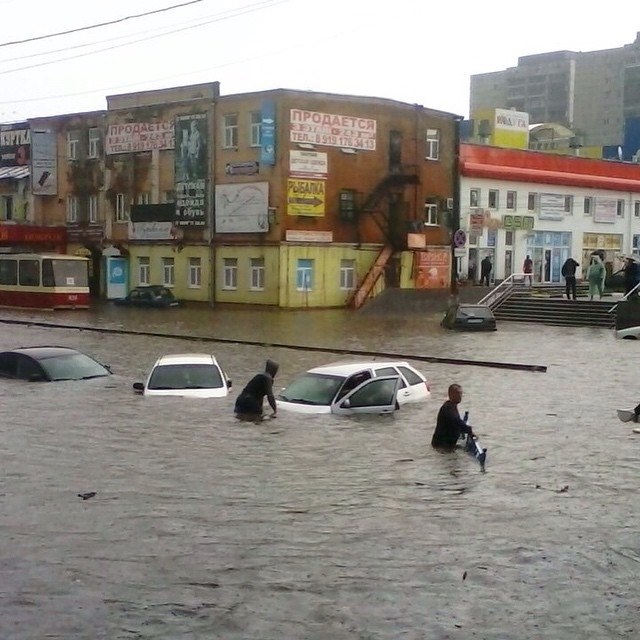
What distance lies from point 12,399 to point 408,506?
10.5m

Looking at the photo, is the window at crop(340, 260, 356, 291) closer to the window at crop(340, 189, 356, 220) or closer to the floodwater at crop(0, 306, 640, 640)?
the window at crop(340, 189, 356, 220)

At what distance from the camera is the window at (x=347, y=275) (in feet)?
162

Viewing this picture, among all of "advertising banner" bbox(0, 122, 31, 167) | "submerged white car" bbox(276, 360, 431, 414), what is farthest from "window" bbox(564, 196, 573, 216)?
"submerged white car" bbox(276, 360, 431, 414)

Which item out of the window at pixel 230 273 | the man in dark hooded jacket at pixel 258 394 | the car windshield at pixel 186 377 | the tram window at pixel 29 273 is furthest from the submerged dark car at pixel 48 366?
the window at pixel 230 273

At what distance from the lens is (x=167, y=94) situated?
53.9 metres

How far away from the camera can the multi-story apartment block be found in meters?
146

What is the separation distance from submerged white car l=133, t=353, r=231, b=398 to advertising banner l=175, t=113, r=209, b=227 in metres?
29.8

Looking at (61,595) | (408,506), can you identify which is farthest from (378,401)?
(61,595)

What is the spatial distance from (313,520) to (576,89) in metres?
157

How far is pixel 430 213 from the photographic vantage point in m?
54.0

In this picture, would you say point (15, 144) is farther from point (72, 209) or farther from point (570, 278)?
point (570, 278)

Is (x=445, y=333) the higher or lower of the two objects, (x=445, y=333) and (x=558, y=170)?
the lower

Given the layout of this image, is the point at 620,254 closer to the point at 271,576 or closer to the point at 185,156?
the point at 185,156

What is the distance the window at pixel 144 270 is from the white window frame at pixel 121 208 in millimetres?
2518
